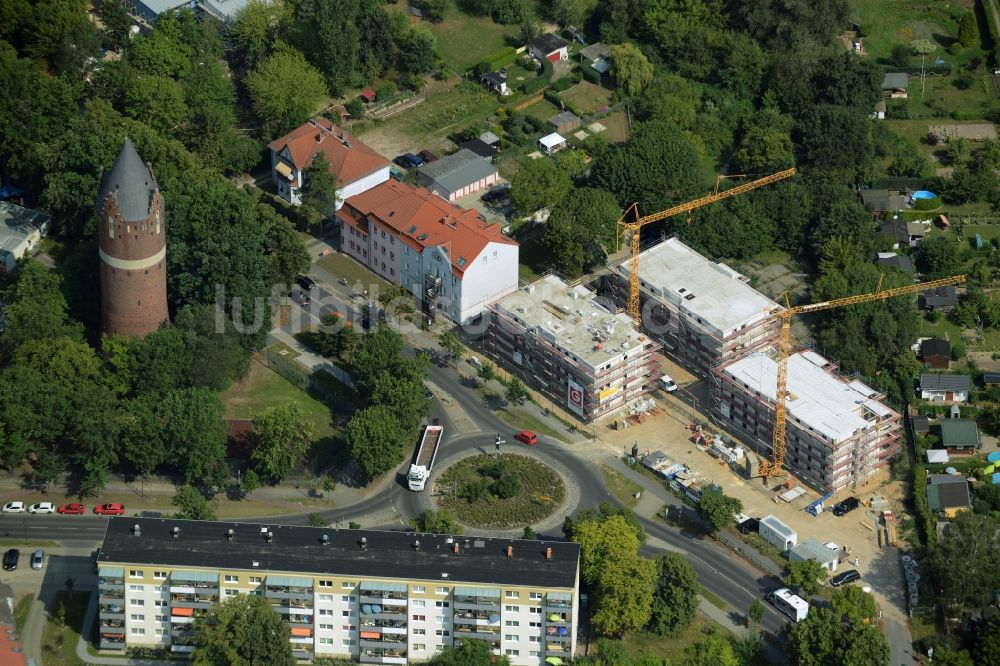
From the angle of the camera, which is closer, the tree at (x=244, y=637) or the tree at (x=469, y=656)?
the tree at (x=244, y=637)

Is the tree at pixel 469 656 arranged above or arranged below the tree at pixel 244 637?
below

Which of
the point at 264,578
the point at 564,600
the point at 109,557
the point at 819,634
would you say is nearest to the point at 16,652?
the point at 109,557

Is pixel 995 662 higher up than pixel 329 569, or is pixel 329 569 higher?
pixel 329 569

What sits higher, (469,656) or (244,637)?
(244,637)

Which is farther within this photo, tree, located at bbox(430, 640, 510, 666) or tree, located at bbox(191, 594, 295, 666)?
tree, located at bbox(430, 640, 510, 666)

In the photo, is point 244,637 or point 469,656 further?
point 469,656

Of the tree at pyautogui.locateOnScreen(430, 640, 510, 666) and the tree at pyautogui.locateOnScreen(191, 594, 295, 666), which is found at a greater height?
the tree at pyautogui.locateOnScreen(191, 594, 295, 666)

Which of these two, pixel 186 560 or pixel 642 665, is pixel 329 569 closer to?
pixel 186 560
